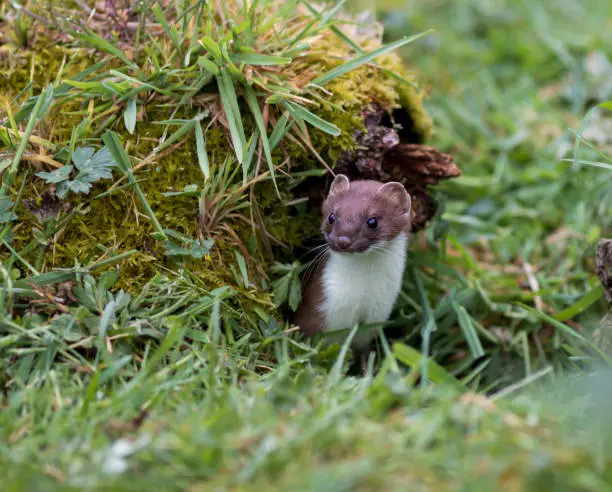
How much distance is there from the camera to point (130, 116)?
411 cm

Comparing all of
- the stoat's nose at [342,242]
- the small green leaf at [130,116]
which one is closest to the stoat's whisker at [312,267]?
the stoat's nose at [342,242]

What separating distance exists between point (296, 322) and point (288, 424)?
197cm

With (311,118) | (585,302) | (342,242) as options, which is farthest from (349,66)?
(585,302)

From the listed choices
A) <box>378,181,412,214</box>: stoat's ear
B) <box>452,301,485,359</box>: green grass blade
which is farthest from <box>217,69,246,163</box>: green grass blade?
<box>452,301,485,359</box>: green grass blade

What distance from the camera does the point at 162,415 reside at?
10.1 ft

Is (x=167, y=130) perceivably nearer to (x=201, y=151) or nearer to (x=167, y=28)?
(x=201, y=151)

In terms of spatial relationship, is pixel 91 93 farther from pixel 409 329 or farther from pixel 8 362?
pixel 409 329

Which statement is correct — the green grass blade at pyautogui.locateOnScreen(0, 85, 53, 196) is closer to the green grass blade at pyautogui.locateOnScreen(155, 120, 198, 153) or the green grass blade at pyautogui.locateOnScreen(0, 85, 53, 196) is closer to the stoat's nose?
the green grass blade at pyautogui.locateOnScreen(155, 120, 198, 153)

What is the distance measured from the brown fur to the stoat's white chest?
0.25ft

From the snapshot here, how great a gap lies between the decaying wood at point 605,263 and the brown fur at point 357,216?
1.19 m

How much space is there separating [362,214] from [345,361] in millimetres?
939

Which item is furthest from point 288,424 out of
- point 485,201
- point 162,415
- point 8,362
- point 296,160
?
point 485,201

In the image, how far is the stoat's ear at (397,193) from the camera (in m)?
4.45

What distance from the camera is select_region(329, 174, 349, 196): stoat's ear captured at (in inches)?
175
